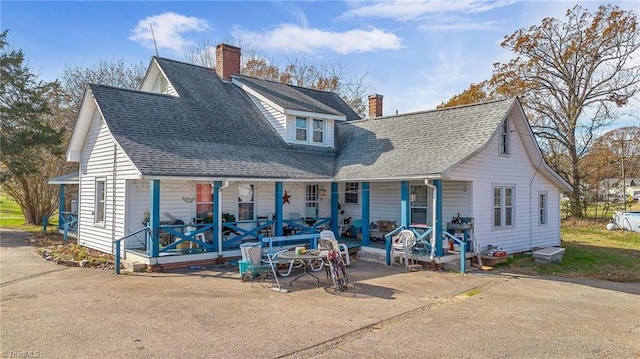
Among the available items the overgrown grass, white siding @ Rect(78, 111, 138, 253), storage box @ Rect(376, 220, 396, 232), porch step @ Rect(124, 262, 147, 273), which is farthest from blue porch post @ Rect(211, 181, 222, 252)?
the overgrown grass

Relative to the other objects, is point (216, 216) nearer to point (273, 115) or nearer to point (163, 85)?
point (273, 115)

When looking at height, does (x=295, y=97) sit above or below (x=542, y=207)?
above

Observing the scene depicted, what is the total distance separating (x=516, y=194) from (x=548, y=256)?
249cm

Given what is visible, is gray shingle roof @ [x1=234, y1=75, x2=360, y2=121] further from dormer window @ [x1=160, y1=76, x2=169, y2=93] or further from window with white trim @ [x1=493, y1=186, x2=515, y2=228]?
window with white trim @ [x1=493, y1=186, x2=515, y2=228]

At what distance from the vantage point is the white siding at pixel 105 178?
13.1 meters

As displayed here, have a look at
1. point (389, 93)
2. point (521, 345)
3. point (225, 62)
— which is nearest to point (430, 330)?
point (521, 345)

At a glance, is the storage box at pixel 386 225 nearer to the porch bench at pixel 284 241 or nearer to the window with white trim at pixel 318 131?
the porch bench at pixel 284 241

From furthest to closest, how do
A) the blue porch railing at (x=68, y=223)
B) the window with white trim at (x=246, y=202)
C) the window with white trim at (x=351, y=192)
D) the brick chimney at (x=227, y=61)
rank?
1. the brick chimney at (x=227, y=61)
2. the blue porch railing at (x=68, y=223)
3. the window with white trim at (x=351, y=192)
4. the window with white trim at (x=246, y=202)

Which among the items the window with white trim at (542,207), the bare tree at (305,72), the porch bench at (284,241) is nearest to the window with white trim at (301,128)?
the porch bench at (284,241)

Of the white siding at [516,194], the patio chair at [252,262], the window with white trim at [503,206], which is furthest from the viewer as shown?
the window with white trim at [503,206]

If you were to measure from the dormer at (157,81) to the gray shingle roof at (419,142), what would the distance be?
7.90 metres

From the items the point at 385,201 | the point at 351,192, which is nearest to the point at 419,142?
the point at 385,201

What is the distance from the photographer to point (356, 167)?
15516mm

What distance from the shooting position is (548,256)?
13508mm
